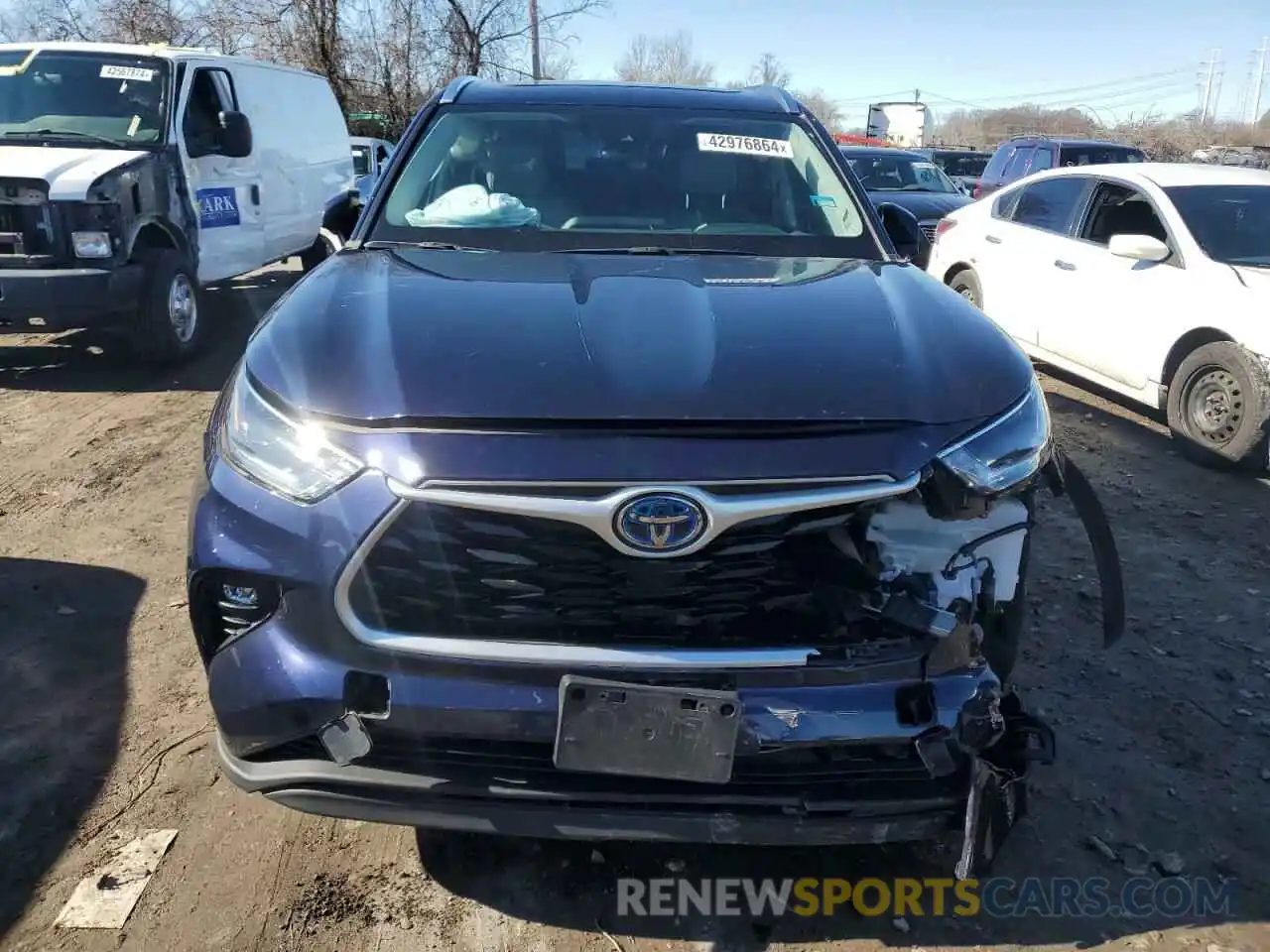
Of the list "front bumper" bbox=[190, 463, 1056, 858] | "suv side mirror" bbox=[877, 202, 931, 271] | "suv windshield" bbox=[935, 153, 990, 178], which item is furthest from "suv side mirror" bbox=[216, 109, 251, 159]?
"suv windshield" bbox=[935, 153, 990, 178]

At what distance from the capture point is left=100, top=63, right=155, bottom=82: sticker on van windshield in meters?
7.20

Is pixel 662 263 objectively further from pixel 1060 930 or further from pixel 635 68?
pixel 635 68

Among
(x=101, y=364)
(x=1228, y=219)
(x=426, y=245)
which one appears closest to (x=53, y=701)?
(x=426, y=245)

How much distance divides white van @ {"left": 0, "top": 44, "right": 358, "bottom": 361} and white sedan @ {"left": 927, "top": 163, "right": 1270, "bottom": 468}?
4750 millimetres

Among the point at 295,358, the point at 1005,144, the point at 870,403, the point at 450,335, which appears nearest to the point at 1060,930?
the point at 870,403

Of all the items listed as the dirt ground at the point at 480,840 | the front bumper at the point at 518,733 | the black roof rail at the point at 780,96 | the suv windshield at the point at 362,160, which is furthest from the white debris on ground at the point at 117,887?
the suv windshield at the point at 362,160

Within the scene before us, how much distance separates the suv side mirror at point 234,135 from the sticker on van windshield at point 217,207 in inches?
14.6

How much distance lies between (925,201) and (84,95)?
908 cm

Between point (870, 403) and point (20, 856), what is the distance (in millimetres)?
2277

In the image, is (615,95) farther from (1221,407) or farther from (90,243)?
(90,243)

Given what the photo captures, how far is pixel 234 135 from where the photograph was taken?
7312mm

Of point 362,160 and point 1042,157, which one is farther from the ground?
point 1042,157

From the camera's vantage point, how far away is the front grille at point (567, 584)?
6.28 ft

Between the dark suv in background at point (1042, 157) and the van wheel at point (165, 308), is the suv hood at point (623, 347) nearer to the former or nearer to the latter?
the van wheel at point (165, 308)
